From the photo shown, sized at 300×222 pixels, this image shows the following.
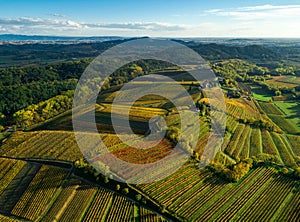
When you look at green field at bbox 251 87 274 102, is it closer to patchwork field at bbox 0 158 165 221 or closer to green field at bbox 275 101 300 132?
green field at bbox 275 101 300 132

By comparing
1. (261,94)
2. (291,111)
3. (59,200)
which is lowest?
(261,94)

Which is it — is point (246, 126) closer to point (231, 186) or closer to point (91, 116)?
point (231, 186)

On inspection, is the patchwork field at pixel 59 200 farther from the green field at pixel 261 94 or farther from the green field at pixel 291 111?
the green field at pixel 261 94

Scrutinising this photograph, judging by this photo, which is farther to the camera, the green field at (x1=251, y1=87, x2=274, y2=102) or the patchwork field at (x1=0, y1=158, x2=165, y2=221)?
the green field at (x1=251, y1=87, x2=274, y2=102)

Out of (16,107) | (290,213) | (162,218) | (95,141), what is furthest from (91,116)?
(290,213)

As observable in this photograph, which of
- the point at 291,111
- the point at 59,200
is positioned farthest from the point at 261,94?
the point at 59,200

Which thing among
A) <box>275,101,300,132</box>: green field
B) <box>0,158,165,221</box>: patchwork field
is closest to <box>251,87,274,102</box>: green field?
<box>275,101,300,132</box>: green field

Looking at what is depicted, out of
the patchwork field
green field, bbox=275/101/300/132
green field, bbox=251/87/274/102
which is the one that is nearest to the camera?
the patchwork field

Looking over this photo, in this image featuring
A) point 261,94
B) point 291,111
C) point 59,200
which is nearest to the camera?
point 59,200

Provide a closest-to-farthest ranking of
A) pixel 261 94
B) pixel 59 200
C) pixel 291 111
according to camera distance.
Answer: pixel 59 200 < pixel 291 111 < pixel 261 94

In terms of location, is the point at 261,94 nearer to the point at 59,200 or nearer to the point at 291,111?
the point at 291,111

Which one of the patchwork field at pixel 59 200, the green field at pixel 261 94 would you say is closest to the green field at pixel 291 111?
the green field at pixel 261 94
